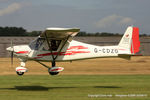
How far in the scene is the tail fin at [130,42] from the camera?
22609mm

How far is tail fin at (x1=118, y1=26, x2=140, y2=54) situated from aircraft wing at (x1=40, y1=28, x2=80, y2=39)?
418 centimetres

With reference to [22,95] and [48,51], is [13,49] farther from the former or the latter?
[22,95]

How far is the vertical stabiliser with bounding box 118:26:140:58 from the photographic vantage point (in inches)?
888

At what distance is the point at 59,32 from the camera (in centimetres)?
1984

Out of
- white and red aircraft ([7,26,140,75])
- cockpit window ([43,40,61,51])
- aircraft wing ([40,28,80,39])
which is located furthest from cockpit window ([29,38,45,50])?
aircraft wing ([40,28,80,39])

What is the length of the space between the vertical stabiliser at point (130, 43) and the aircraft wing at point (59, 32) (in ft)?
13.6

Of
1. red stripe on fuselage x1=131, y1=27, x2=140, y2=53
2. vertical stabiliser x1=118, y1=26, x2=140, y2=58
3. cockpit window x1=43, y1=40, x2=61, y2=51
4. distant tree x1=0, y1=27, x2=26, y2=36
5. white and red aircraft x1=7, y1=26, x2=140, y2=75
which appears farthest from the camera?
distant tree x1=0, y1=27, x2=26, y2=36

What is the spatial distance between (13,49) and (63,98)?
18.0 ft

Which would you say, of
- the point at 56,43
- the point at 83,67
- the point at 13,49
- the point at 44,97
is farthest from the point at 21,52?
the point at 83,67

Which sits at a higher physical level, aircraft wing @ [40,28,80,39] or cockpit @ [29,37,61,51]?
aircraft wing @ [40,28,80,39]

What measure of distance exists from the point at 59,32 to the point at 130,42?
5685 mm

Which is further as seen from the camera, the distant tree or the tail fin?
the distant tree

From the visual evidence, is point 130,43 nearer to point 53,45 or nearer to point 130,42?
point 130,42

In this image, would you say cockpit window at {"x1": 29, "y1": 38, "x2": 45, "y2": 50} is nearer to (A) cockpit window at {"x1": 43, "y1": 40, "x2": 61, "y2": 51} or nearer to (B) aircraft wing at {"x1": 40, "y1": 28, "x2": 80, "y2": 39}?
(A) cockpit window at {"x1": 43, "y1": 40, "x2": 61, "y2": 51}
